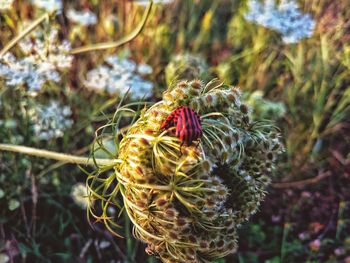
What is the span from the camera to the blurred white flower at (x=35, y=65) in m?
2.84

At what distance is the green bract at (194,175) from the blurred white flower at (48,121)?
137 cm

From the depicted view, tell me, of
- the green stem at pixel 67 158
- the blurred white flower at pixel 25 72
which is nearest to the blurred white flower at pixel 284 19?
the blurred white flower at pixel 25 72

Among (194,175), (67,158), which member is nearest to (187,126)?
(194,175)

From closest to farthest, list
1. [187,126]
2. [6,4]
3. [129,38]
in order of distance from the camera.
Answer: [187,126] < [129,38] < [6,4]

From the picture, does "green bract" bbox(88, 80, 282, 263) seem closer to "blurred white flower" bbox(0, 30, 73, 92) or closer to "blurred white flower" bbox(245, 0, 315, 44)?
"blurred white flower" bbox(0, 30, 73, 92)

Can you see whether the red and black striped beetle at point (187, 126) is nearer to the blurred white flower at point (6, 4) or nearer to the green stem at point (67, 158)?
the green stem at point (67, 158)

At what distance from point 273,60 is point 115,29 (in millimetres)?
1430

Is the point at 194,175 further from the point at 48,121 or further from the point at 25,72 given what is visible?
the point at 48,121

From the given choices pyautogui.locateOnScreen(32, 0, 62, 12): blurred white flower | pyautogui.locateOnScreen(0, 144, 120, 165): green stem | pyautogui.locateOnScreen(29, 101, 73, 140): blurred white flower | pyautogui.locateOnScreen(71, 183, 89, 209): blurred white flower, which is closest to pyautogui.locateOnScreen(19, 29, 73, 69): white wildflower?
pyautogui.locateOnScreen(32, 0, 62, 12): blurred white flower

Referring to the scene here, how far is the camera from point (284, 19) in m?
3.83

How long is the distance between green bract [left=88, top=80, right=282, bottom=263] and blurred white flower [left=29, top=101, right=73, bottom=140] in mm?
1374

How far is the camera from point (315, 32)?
175 inches

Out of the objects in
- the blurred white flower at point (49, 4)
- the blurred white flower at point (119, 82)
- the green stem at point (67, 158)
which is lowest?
the blurred white flower at point (119, 82)

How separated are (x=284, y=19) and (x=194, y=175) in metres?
2.40
